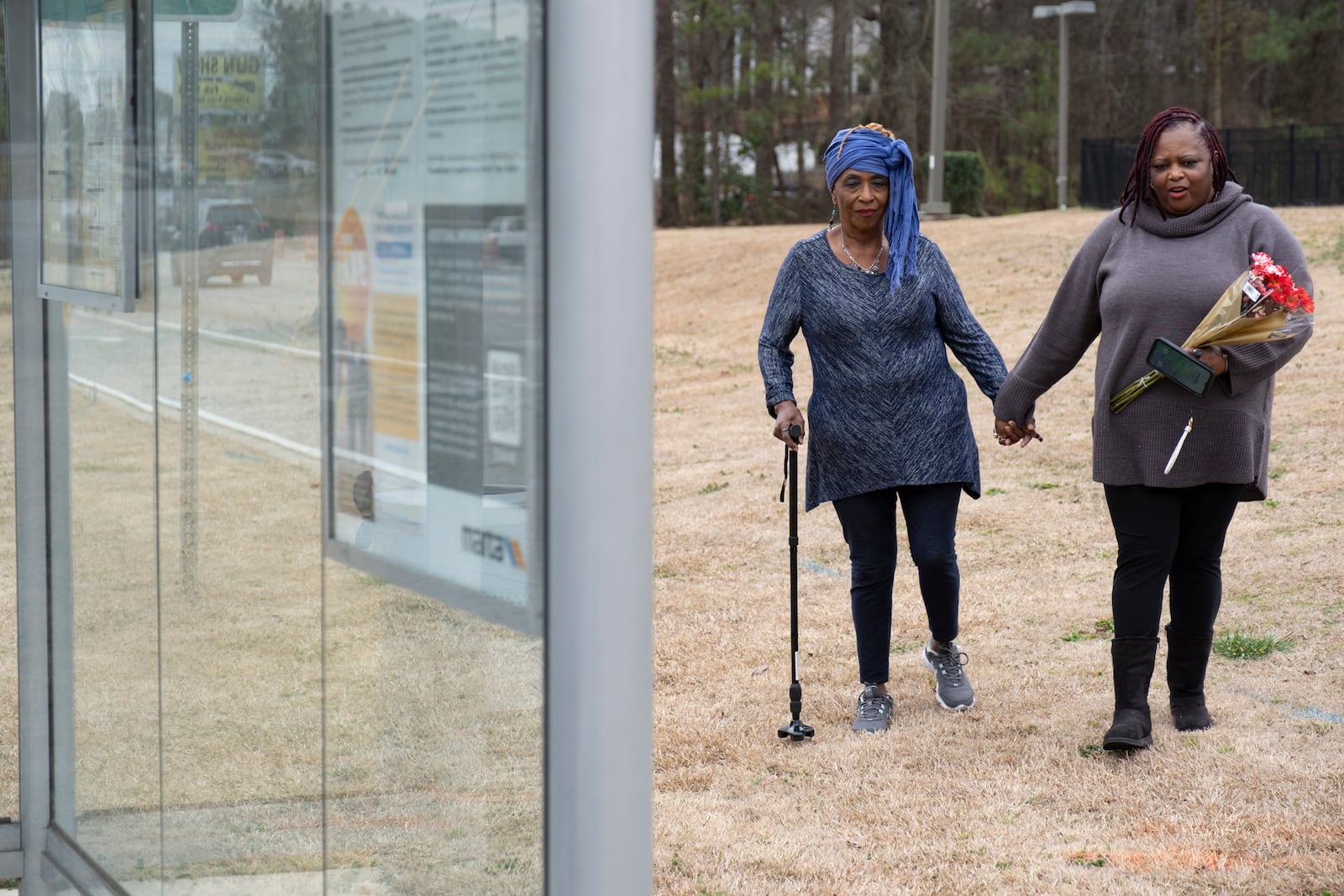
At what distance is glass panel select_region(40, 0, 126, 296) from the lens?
10.1ft

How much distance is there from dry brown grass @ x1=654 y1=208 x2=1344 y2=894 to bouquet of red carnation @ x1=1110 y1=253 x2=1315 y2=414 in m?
1.26

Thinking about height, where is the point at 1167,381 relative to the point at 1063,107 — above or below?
below

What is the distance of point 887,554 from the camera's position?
17.3 ft

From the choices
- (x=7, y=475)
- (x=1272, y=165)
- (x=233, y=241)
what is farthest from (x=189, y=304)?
(x=1272, y=165)

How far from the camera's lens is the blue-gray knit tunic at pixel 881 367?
5.07m

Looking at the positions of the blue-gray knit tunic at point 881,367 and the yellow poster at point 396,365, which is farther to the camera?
the blue-gray knit tunic at point 881,367

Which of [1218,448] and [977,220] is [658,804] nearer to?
[1218,448]

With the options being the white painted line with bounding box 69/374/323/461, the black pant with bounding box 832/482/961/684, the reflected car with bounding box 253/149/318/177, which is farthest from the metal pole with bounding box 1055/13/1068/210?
the reflected car with bounding box 253/149/318/177

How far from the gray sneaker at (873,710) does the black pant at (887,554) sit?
47mm

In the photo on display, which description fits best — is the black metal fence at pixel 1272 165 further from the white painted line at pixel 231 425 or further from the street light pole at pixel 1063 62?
the white painted line at pixel 231 425

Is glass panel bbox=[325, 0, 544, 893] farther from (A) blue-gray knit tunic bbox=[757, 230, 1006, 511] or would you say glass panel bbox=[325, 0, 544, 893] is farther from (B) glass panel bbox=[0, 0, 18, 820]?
(A) blue-gray knit tunic bbox=[757, 230, 1006, 511]

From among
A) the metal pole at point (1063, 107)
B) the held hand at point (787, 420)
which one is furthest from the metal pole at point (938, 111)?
the held hand at point (787, 420)

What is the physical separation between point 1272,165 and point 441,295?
2643 cm

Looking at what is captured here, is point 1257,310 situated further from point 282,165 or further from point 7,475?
point 7,475
